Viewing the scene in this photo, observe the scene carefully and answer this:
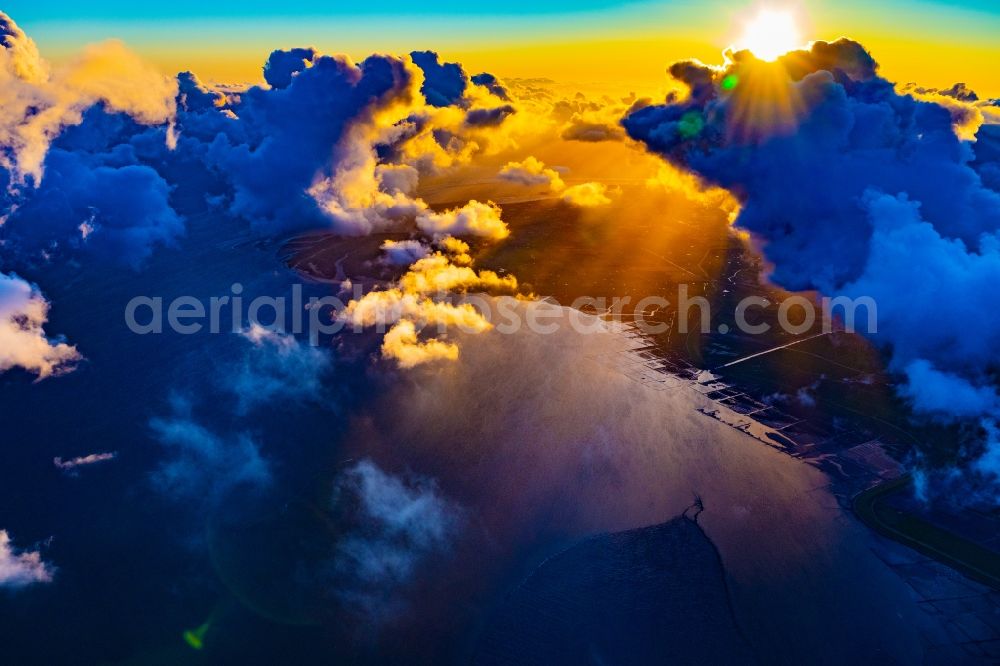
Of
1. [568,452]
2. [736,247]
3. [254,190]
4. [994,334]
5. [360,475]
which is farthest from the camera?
[254,190]

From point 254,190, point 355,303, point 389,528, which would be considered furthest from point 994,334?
point 254,190

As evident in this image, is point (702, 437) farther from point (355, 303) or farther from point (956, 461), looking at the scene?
point (355, 303)

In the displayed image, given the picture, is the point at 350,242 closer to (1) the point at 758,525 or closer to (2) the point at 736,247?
(2) the point at 736,247

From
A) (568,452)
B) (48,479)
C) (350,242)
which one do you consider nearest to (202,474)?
(48,479)

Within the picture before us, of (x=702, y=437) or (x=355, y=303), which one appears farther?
(x=355, y=303)

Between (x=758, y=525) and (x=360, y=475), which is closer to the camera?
(x=758, y=525)

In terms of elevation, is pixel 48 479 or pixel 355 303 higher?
pixel 355 303

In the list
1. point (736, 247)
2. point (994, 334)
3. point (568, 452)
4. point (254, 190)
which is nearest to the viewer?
A: point (568, 452)

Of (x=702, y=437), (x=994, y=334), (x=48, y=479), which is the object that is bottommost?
(x=48, y=479)

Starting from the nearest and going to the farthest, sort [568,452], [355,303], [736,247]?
[568,452] → [355,303] → [736,247]
